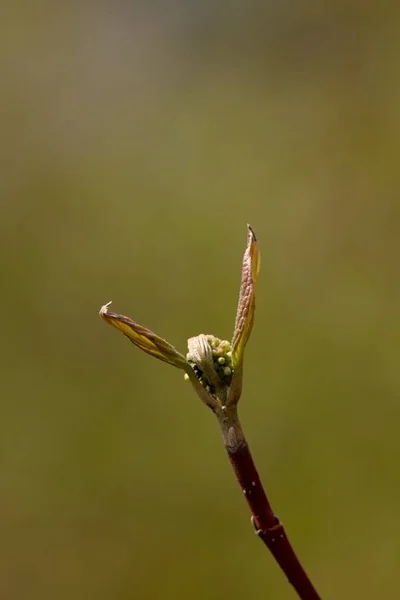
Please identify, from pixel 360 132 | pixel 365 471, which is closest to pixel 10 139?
pixel 360 132

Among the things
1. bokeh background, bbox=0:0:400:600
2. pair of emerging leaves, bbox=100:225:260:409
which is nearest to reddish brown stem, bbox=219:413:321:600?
pair of emerging leaves, bbox=100:225:260:409

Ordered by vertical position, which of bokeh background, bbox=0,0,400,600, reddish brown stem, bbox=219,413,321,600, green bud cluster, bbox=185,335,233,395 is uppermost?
bokeh background, bbox=0,0,400,600

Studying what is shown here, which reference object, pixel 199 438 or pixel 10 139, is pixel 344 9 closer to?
pixel 10 139

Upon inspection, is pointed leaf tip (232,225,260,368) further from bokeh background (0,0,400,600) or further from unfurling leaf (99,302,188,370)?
bokeh background (0,0,400,600)

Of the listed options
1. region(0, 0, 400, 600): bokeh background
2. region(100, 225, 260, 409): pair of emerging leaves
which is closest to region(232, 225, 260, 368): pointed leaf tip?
region(100, 225, 260, 409): pair of emerging leaves

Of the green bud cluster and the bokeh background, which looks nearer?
the green bud cluster

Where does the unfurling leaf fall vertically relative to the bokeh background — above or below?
below
